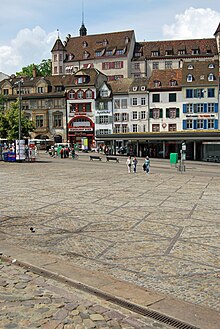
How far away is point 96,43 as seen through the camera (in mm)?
92750

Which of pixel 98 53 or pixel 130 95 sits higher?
pixel 98 53

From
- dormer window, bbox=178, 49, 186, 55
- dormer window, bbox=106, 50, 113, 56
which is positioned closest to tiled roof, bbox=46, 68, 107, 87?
dormer window, bbox=106, 50, 113, 56

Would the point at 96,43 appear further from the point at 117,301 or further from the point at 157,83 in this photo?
the point at 117,301

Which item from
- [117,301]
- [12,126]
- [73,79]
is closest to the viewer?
[117,301]

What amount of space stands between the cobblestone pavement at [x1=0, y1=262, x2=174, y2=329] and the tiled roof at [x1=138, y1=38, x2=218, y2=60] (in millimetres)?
82094

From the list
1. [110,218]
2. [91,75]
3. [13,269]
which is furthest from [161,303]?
[91,75]

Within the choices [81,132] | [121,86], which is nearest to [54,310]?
[121,86]

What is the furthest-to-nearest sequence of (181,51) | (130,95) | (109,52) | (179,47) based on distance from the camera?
(109,52), (179,47), (181,51), (130,95)

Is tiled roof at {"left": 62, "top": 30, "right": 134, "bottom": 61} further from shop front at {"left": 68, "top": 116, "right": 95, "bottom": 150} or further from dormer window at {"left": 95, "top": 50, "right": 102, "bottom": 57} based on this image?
shop front at {"left": 68, "top": 116, "right": 95, "bottom": 150}

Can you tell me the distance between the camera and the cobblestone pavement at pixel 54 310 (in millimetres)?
7238

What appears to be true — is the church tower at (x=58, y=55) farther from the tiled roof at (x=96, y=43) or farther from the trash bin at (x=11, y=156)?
the trash bin at (x=11, y=156)

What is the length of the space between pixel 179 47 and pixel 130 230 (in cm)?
7893

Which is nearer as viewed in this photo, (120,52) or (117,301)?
(117,301)

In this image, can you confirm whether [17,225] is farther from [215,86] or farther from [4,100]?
[4,100]
